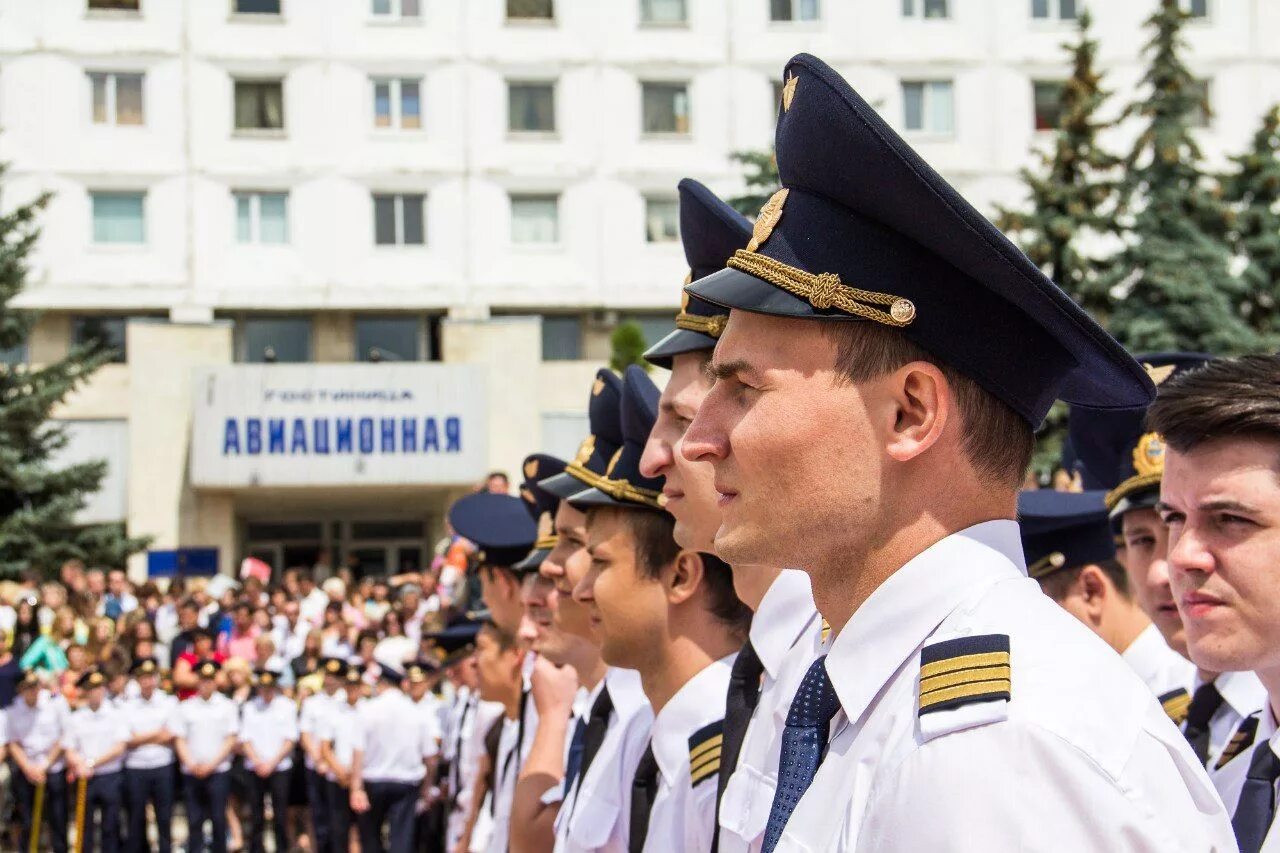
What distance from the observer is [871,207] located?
192 centimetres

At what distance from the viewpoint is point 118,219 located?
107ft

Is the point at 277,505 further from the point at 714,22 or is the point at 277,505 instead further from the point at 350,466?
the point at 714,22

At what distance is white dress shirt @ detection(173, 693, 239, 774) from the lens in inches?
614

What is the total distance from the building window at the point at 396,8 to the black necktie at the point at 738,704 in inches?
1261

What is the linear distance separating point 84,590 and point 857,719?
20.7m

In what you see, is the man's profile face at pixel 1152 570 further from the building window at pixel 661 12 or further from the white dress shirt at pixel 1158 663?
the building window at pixel 661 12

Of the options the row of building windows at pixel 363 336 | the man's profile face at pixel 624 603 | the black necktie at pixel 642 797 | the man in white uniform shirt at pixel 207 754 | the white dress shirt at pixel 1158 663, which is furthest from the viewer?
the row of building windows at pixel 363 336

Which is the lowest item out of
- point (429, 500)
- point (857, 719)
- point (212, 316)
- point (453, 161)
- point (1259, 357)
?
point (857, 719)

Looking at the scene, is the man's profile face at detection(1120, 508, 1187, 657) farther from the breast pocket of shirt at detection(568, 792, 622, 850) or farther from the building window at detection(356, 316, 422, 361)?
the building window at detection(356, 316, 422, 361)

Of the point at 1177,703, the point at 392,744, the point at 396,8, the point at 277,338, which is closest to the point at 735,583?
the point at 1177,703

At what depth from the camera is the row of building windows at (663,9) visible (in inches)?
1308

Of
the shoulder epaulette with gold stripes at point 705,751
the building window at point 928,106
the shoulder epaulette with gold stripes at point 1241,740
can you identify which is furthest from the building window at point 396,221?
the shoulder epaulette with gold stripes at point 1241,740

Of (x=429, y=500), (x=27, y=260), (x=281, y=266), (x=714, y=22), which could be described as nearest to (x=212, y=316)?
(x=281, y=266)

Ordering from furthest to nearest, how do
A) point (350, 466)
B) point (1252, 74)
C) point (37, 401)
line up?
1. point (1252, 74)
2. point (350, 466)
3. point (37, 401)
